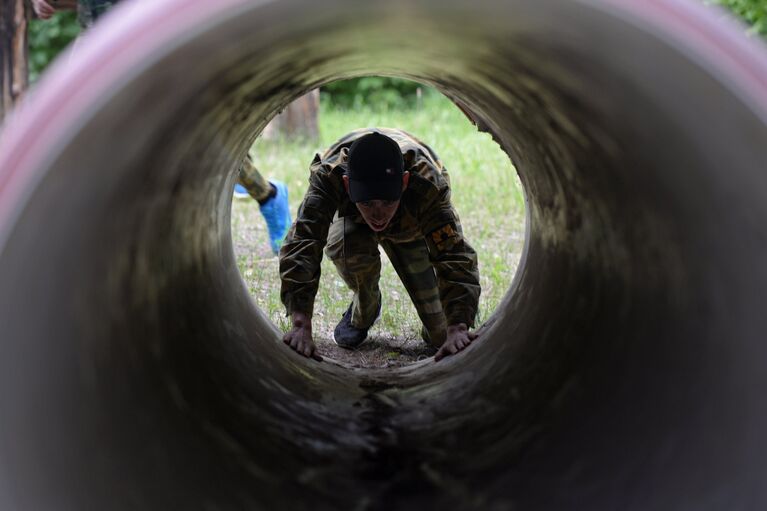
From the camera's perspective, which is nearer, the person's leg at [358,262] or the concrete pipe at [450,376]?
the concrete pipe at [450,376]

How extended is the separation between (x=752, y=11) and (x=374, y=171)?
2073 millimetres

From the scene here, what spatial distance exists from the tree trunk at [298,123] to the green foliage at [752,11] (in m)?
5.96

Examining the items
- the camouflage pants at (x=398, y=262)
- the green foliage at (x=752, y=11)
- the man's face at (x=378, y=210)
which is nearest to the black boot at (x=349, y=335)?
the camouflage pants at (x=398, y=262)

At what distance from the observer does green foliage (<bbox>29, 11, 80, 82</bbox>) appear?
502 inches

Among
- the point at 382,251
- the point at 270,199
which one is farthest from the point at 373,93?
the point at 270,199

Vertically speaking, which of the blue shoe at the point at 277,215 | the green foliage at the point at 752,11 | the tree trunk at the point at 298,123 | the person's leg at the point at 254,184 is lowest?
the blue shoe at the point at 277,215

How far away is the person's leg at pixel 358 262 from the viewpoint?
500 cm

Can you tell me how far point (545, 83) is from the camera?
2.82m

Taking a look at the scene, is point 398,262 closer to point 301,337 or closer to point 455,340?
point 455,340

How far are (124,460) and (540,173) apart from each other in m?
2.09

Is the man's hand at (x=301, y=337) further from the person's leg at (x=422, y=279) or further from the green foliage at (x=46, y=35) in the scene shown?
the green foliage at (x=46, y=35)

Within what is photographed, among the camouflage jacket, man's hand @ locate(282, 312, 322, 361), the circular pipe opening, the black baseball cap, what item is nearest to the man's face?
the black baseball cap

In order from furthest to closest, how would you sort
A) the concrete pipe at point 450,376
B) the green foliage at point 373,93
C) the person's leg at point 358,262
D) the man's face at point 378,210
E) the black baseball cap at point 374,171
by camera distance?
the green foliage at point 373,93 < the person's leg at point 358,262 < the man's face at point 378,210 < the black baseball cap at point 374,171 < the concrete pipe at point 450,376

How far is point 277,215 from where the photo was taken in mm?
6742
